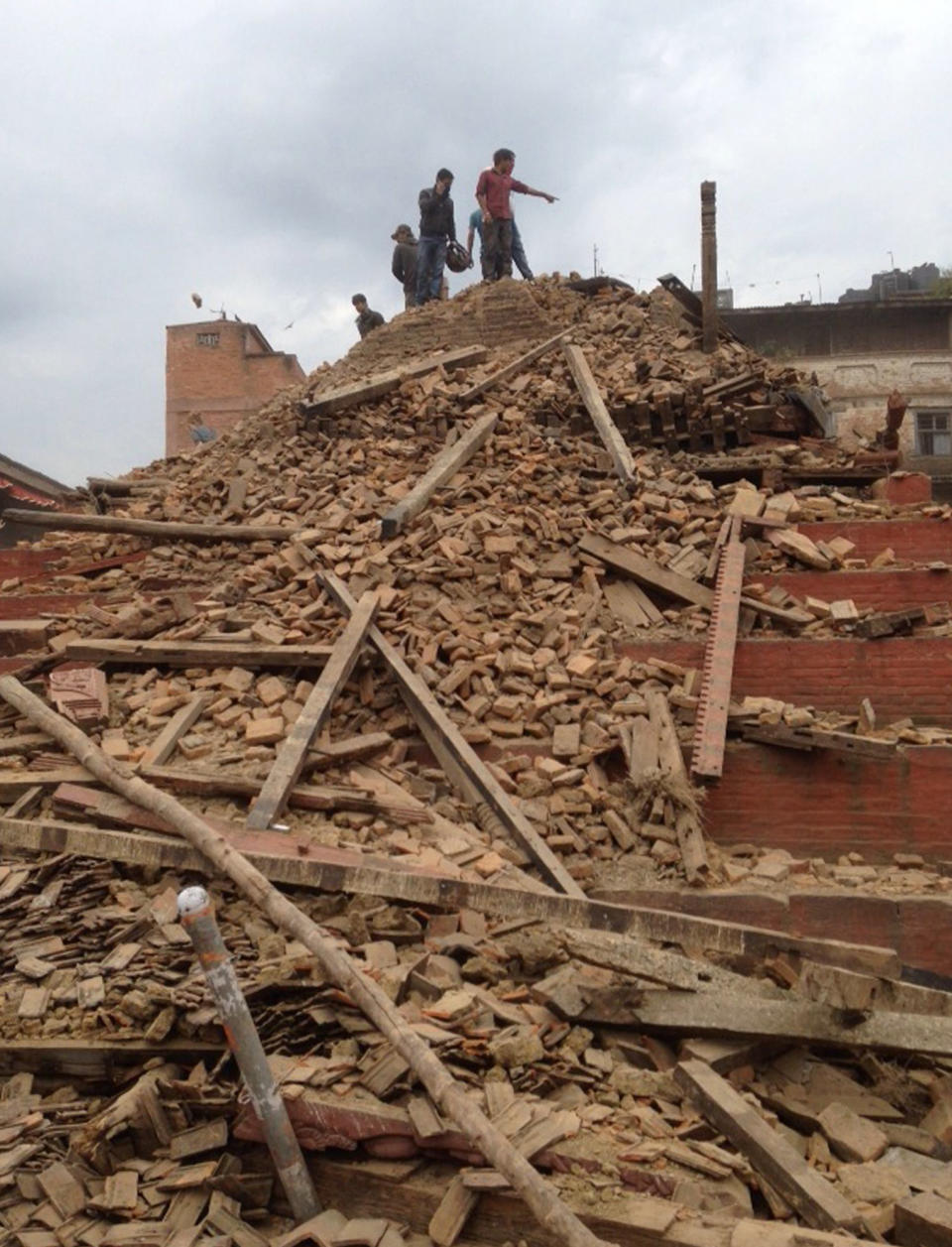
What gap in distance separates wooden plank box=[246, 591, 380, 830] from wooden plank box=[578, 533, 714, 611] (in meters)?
1.95

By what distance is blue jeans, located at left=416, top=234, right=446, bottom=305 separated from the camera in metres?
15.1

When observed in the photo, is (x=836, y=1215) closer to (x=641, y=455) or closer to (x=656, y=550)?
(x=656, y=550)

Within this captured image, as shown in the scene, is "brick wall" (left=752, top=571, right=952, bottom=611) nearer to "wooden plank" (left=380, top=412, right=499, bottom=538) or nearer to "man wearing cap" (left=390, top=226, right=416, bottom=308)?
"wooden plank" (left=380, top=412, right=499, bottom=538)

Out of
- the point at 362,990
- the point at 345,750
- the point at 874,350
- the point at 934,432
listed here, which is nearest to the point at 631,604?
the point at 345,750

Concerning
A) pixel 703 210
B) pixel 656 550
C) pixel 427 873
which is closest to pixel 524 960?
pixel 427 873

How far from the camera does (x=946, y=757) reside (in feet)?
19.8

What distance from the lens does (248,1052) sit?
10.8 feet

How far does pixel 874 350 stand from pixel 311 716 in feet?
89.9

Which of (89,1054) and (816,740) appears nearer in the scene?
(89,1054)

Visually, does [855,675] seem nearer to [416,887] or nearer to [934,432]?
[416,887]

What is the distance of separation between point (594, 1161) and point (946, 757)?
3822mm

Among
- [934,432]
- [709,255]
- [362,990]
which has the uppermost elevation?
[709,255]

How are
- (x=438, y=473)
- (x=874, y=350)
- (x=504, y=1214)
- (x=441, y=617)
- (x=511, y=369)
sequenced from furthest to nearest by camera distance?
1. (x=874, y=350)
2. (x=511, y=369)
3. (x=438, y=473)
4. (x=441, y=617)
5. (x=504, y=1214)

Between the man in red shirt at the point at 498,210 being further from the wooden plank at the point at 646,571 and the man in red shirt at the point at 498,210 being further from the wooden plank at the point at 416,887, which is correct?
the wooden plank at the point at 416,887
